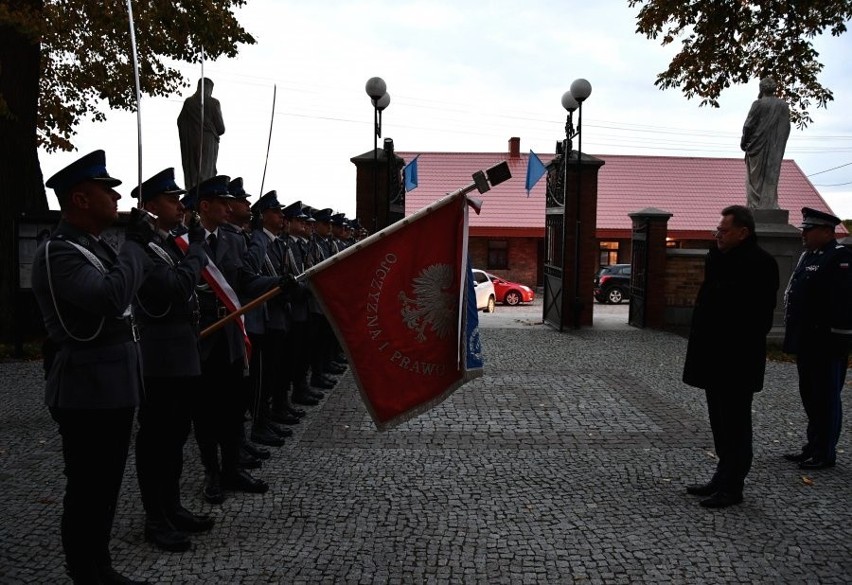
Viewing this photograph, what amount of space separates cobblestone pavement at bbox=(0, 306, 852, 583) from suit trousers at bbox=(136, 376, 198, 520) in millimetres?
292

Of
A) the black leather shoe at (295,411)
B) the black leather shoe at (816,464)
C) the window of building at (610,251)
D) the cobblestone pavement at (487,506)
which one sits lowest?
the cobblestone pavement at (487,506)

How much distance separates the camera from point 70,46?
46.7 feet

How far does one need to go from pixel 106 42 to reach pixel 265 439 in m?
11.3

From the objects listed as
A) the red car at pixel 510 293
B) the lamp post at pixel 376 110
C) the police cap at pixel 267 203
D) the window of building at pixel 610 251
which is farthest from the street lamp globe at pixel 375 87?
the window of building at pixel 610 251

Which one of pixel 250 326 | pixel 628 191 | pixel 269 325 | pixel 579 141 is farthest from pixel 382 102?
pixel 628 191

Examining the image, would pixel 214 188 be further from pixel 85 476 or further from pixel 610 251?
pixel 610 251

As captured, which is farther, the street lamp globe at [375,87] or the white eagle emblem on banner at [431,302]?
the street lamp globe at [375,87]

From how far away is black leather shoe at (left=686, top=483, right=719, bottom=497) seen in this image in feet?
16.4

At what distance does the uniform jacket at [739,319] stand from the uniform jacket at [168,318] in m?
3.30

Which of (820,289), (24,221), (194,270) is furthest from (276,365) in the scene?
(24,221)

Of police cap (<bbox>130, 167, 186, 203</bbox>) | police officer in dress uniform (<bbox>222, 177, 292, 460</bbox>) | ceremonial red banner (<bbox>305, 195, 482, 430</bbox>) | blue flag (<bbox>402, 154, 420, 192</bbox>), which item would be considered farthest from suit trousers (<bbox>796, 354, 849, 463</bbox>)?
blue flag (<bbox>402, 154, 420, 192</bbox>)

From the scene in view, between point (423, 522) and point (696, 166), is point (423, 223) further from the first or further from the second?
point (696, 166)

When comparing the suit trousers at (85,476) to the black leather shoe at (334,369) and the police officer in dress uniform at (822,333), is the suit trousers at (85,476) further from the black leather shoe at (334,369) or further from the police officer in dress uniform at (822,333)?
the black leather shoe at (334,369)

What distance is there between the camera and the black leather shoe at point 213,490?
4770 mm
